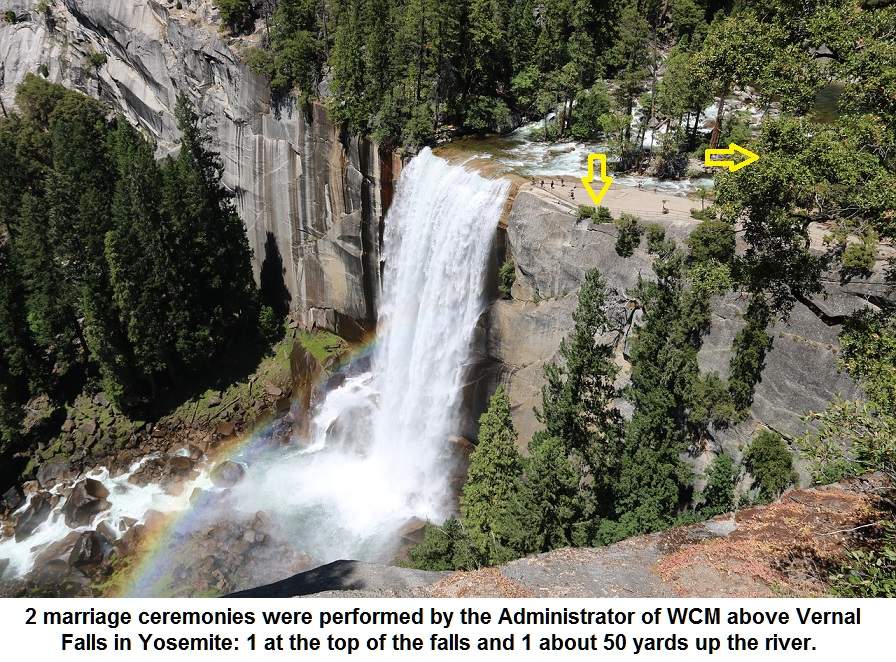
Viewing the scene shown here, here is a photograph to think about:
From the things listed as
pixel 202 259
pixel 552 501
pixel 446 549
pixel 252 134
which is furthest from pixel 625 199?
pixel 252 134

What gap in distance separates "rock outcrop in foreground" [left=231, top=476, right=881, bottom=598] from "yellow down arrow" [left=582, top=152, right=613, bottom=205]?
18081 millimetres

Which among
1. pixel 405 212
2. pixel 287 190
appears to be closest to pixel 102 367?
pixel 287 190

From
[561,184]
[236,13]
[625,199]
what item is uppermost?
[236,13]

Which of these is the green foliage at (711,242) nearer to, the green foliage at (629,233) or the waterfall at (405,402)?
the green foliage at (629,233)

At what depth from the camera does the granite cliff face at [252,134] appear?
4834 centimetres

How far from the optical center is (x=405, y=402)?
41.6 metres

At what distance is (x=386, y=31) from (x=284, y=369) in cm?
2717

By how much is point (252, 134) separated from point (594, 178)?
33.8 meters

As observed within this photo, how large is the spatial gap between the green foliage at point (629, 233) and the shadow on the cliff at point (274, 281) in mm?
35333

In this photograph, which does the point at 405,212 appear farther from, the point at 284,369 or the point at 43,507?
the point at 43,507

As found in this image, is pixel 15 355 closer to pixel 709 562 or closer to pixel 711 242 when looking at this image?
pixel 711 242

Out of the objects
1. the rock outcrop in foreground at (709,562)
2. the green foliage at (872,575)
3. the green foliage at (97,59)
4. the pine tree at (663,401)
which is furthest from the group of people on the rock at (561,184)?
the green foliage at (97,59)

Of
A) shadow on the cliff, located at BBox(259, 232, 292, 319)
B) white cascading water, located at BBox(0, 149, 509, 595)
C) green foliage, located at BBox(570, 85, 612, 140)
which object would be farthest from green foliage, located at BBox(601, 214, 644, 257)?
shadow on the cliff, located at BBox(259, 232, 292, 319)

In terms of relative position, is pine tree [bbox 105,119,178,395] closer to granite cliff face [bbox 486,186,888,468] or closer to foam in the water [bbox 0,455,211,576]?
foam in the water [bbox 0,455,211,576]
